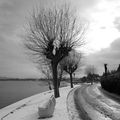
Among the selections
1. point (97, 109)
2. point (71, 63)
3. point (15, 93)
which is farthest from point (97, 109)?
point (15, 93)

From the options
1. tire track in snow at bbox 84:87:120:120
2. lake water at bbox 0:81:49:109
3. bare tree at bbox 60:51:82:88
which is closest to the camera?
tire track in snow at bbox 84:87:120:120

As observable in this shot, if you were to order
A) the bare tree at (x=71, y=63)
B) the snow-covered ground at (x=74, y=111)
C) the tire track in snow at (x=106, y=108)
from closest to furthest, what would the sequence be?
the snow-covered ground at (x=74, y=111), the tire track in snow at (x=106, y=108), the bare tree at (x=71, y=63)

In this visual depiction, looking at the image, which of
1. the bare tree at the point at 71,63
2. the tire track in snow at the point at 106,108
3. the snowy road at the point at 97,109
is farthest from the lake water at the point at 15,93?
the tire track in snow at the point at 106,108

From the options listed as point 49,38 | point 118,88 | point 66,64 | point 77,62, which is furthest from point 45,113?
point 77,62

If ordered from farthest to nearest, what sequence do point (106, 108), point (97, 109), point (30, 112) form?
1. point (106, 108)
2. point (97, 109)
3. point (30, 112)

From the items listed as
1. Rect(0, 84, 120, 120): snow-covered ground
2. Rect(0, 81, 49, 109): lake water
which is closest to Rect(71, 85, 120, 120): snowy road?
Rect(0, 84, 120, 120): snow-covered ground

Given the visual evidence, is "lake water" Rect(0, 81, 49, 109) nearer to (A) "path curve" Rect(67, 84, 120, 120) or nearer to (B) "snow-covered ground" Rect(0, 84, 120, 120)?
(B) "snow-covered ground" Rect(0, 84, 120, 120)

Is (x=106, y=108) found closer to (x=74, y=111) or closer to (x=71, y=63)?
(x=74, y=111)

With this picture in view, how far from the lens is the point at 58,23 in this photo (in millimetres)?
14938


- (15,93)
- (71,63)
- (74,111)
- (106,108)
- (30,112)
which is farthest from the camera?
(71,63)

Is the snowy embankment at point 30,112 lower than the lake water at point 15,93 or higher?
higher

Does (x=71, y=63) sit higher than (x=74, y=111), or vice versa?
(x=71, y=63)

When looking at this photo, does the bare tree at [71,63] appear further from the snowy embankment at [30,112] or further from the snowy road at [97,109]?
the snowy embankment at [30,112]

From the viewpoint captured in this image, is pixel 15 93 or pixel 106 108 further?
pixel 15 93
